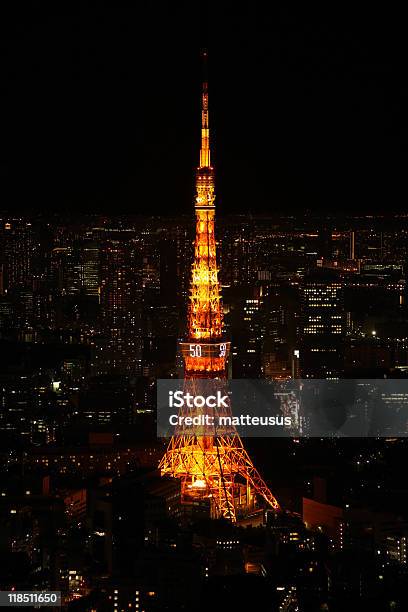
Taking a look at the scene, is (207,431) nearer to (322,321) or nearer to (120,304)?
(322,321)

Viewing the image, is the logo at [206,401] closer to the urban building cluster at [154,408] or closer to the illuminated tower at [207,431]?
the illuminated tower at [207,431]

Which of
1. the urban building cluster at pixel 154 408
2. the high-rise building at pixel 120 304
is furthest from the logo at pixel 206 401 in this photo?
the high-rise building at pixel 120 304

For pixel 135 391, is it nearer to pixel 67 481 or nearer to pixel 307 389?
pixel 307 389

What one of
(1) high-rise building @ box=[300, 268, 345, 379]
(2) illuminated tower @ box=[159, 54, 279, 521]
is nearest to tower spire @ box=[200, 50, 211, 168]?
(2) illuminated tower @ box=[159, 54, 279, 521]

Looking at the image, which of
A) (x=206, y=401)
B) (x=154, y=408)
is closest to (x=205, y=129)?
(x=206, y=401)

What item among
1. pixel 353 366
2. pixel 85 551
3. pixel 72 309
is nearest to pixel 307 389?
pixel 353 366

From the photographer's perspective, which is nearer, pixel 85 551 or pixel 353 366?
pixel 85 551
